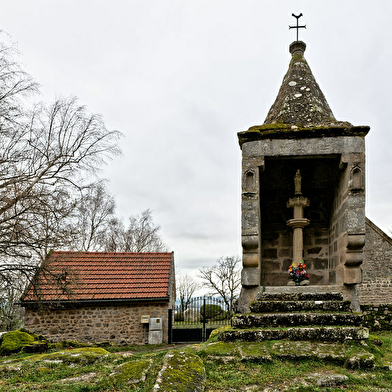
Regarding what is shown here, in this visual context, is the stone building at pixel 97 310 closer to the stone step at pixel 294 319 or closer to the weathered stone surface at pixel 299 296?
the weathered stone surface at pixel 299 296

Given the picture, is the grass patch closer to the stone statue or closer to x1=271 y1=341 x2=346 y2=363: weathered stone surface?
x1=271 y1=341 x2=346 y2=363: weathered stone surface

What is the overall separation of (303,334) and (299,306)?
774 mm

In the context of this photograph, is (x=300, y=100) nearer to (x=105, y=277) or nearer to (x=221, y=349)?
(x=221, y=349)

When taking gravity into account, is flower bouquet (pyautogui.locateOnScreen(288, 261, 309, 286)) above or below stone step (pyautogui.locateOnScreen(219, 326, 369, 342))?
above

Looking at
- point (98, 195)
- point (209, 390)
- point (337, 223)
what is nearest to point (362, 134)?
point (337, 223)

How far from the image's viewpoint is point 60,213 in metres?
11.1

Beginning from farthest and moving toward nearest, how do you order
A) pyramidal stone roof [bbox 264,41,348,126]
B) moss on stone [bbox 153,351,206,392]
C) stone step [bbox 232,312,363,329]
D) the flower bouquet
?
pyramidal stone roof [bbox 264,41,348,126], the flower bouquet, stone step [bbox 232,312,363,329], moss on stone [bbox 153,351,206,392]

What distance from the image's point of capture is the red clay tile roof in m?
12.7

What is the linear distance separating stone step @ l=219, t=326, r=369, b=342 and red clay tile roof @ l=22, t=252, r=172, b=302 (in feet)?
29.0

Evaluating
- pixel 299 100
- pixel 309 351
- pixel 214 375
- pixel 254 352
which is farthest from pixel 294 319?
pixel 299 100

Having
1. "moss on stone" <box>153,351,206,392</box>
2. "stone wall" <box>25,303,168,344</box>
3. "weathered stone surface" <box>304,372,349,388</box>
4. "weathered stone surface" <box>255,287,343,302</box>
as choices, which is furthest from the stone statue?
"stone wall" <box>25,303,168,344</box>

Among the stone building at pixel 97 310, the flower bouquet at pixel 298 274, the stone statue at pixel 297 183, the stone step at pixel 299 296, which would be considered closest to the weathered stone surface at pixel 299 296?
the stone step at pixel 299 296

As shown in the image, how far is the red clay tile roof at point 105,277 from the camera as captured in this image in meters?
12.7

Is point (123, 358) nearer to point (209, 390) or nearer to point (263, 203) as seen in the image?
point (209, 390)
